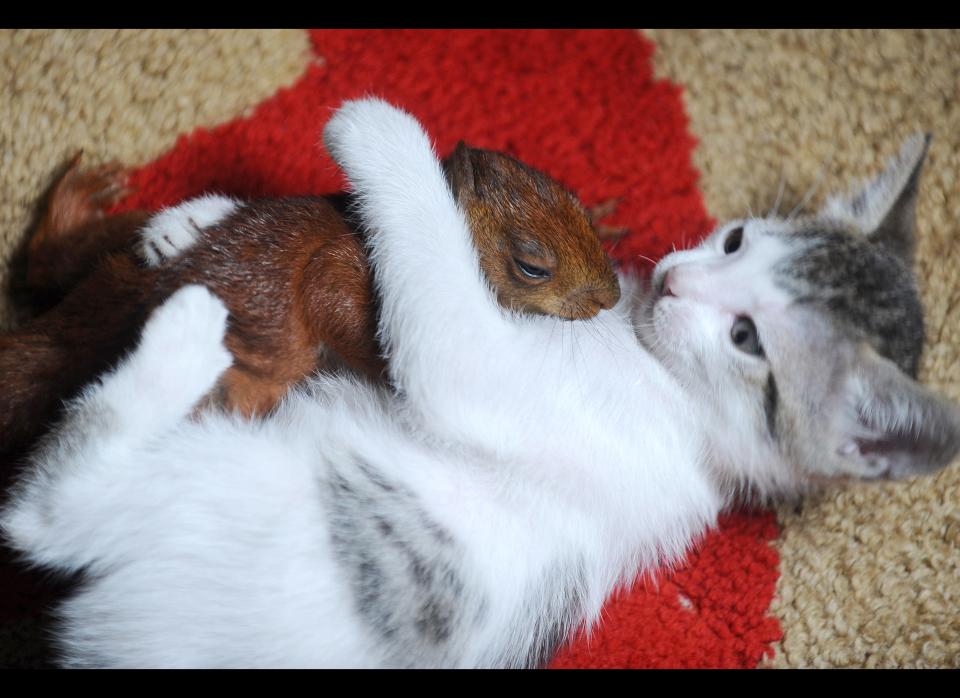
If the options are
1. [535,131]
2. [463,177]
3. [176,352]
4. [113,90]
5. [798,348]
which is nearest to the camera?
[176,352]

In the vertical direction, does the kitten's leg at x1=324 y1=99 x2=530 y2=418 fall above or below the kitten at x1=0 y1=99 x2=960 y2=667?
above

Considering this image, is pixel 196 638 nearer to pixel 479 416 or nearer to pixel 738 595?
pixel 479 416

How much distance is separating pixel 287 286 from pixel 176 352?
0.20 metres

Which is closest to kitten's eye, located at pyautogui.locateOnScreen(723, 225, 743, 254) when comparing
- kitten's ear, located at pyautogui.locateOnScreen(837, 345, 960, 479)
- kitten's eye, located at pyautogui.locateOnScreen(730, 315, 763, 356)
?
kitten's eye, located at pyautogui.locateOnScreen(730, 315, 763, 356)

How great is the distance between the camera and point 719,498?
1669 mm

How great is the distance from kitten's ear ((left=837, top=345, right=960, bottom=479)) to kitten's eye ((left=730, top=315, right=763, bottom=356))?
0.50ft

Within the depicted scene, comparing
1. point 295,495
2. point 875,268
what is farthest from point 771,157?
point 295,495

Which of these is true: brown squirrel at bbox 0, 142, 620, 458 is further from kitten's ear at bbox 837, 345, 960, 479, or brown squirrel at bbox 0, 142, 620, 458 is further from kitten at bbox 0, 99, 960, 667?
kitten's ear at bbox 837, 345, 960, 479

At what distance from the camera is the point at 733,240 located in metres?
1.65

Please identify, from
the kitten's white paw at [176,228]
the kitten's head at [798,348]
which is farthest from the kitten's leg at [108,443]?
the kitten's head at [798,348]

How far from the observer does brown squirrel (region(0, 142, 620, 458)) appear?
1.42 m

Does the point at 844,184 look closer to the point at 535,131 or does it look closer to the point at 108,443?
the point at 535,131

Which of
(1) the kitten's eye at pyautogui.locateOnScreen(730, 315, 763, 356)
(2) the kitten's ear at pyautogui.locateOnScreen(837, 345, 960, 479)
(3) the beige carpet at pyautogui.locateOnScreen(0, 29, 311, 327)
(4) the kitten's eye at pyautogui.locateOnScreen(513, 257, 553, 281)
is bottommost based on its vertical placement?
(2) the kitten's ear at pyautogui.locateOnScreen(837, 345, 960, 479)

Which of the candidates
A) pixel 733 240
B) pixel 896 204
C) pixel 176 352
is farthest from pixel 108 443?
pixel 896 204
